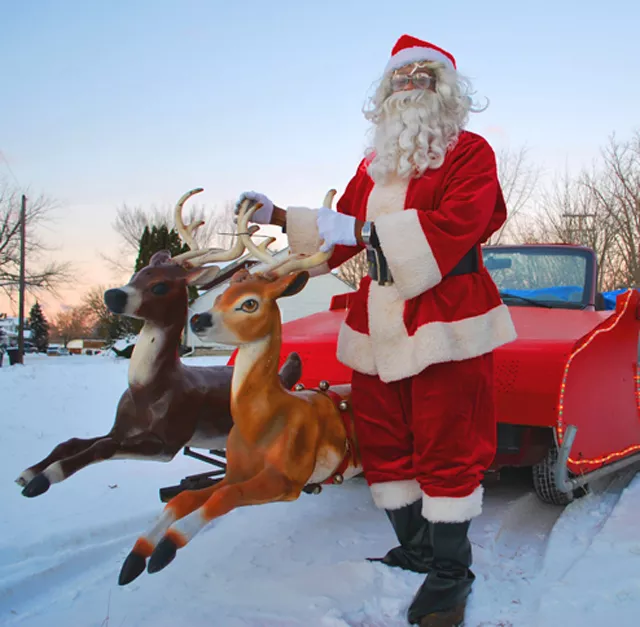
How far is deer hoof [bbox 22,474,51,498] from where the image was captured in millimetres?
2264

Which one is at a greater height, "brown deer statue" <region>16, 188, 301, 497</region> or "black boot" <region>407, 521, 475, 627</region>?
"brown deer statue" <region>16, 188, 301, 497</region>

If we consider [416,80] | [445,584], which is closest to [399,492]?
[445,584]

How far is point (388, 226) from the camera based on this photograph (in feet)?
7.38

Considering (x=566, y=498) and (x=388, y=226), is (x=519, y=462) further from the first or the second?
(x=388, y=226)

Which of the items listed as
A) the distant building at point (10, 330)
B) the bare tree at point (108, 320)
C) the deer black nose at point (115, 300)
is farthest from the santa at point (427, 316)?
the distant building at point (10, 330)

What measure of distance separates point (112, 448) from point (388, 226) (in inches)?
54.9

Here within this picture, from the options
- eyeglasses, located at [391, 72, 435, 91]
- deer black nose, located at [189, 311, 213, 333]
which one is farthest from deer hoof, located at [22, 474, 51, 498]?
eyeglasses, located at [391, 72, 435, 91]

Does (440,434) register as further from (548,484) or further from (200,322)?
(548,484)

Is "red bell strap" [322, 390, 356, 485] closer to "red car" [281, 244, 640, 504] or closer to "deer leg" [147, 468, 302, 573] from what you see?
"deer leg" [147, 468, 302, 573]

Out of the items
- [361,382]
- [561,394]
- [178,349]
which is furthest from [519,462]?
[178,349]

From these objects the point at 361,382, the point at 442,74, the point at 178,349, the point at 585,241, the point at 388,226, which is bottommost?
the point at 585,241

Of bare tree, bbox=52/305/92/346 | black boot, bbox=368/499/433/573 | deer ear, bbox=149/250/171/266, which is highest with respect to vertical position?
deer ear, bbox=149/250/171/266

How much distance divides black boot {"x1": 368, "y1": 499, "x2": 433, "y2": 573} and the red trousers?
0.14m

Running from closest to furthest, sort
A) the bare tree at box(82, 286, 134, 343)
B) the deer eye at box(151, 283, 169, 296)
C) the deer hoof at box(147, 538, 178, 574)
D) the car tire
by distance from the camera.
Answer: the deer hoof at box(147, 538, 178, 574) < the deer eye at box(151, 283, 169, 296) < the car tire < the bare tree at box(82, 286, 134, 343)
